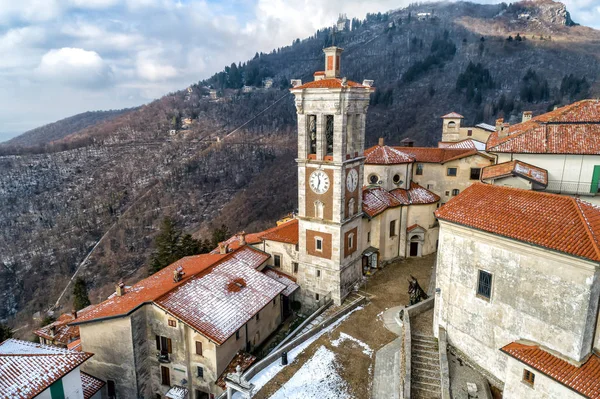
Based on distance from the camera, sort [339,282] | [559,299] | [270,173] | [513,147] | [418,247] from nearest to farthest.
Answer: [559,299], [513,147], [339,282], [418,247], [270,173]

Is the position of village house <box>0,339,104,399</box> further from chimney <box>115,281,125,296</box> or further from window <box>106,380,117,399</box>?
chimney <box>115,281,125,296</box>

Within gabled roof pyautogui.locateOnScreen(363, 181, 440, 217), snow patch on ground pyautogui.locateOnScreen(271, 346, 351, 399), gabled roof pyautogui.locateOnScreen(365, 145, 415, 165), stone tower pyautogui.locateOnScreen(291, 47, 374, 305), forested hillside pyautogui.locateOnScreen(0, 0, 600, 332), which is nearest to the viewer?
snow patch on ground pyautogui.locateOnScreen(271, 346, 351, 399)

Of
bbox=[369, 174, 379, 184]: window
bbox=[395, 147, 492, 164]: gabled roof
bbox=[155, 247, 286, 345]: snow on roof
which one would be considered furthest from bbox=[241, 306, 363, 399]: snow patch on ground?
bbox=[395, 147, 492, 164]: gabled roof

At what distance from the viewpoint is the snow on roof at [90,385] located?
2344 centimetres

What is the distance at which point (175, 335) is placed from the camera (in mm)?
23594

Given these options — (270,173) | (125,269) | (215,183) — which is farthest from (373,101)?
(125,269)

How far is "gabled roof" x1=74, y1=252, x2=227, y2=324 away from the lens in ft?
77.9

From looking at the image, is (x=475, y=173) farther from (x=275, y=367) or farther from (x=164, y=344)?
(x=164, y=344)

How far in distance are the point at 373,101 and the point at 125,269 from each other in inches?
4230

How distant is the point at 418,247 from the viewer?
36438mm

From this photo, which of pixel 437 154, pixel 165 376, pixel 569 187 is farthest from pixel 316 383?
pixel 437 154

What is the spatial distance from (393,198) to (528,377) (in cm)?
2196

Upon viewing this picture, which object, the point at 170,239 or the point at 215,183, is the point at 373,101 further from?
the point at 170,239

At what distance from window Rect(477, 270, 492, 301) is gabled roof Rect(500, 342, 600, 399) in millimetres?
2660
